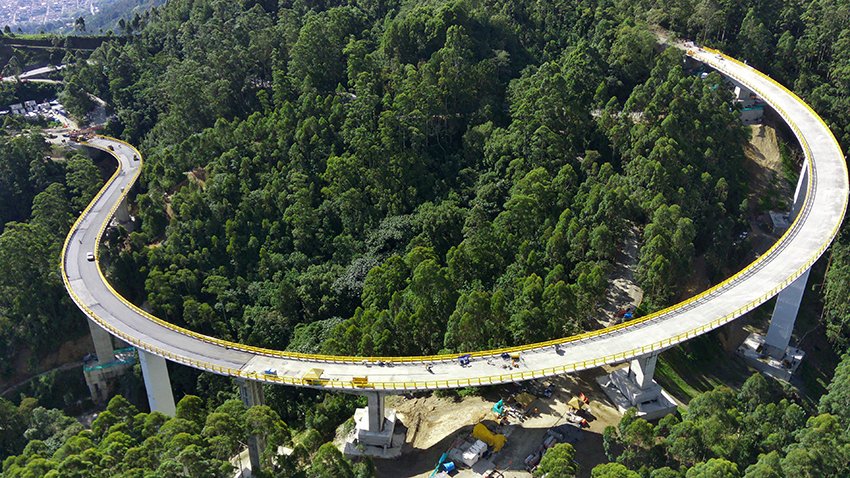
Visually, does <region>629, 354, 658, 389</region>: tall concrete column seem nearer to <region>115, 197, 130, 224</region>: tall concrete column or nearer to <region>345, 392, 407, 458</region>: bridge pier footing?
<region>345, 392, 407, 458</region>: bridge pier footing

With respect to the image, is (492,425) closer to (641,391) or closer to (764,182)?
(641,391)

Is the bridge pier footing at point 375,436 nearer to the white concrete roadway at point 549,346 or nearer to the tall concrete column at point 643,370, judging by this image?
the white concrete roadway at point 549,346

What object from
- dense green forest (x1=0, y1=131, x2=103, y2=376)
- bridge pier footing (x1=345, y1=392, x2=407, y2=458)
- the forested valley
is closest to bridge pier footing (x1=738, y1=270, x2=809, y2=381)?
the forested valley

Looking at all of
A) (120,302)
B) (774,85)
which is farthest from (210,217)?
(774,85)

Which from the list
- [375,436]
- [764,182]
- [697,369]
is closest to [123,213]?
[375,436]

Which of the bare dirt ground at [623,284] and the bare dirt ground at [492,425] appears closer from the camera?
the bare dirt ground at [492,425]

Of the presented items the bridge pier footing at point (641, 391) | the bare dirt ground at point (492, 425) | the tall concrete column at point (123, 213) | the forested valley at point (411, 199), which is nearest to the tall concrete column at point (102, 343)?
the forested valley at point (411, 199)
